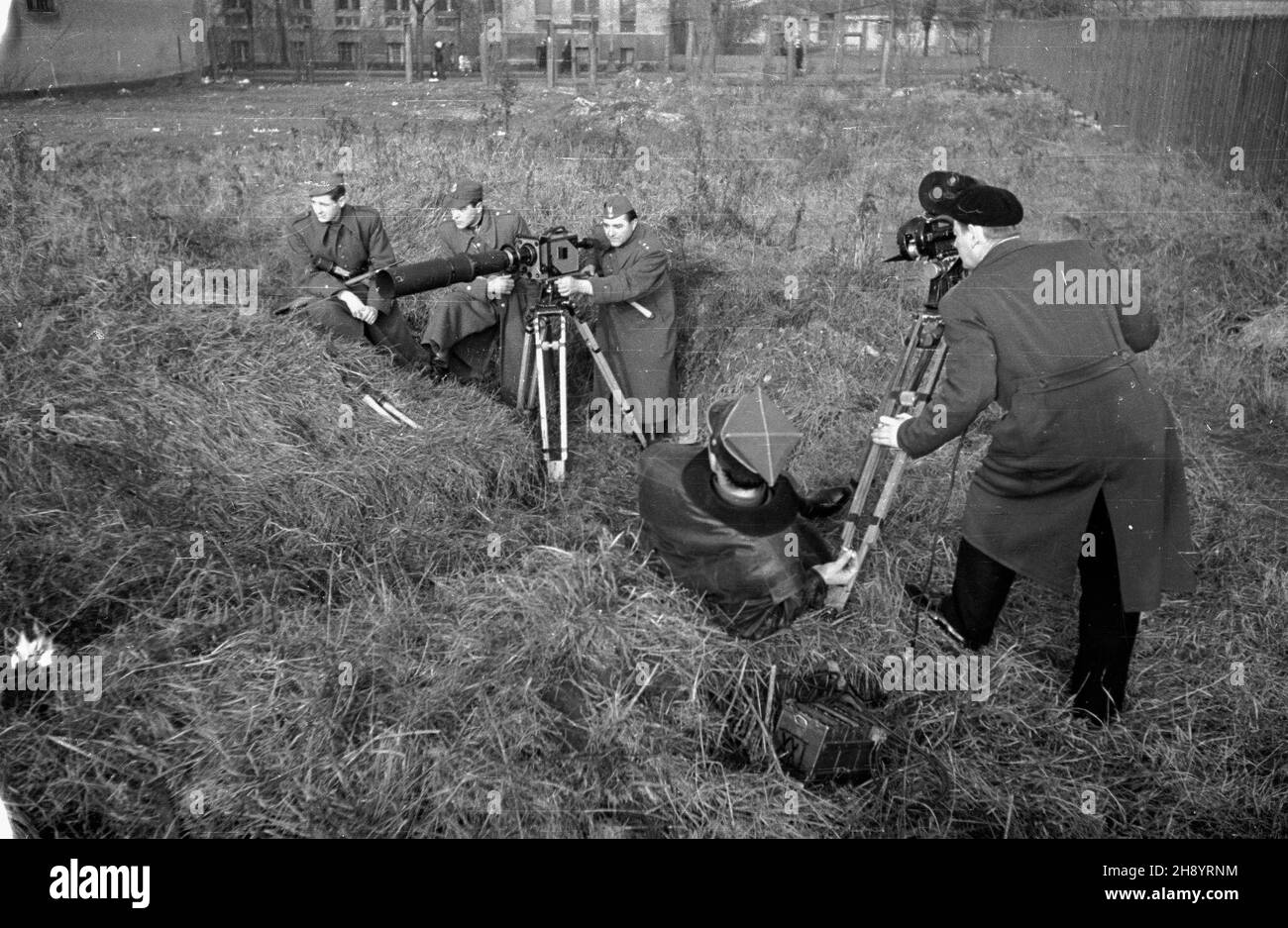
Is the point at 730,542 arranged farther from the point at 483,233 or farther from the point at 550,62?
the point at 550,62

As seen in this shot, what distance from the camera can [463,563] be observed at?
3.67m

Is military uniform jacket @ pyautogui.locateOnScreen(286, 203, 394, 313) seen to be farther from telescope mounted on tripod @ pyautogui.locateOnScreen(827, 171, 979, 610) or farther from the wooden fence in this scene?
the wooden fence

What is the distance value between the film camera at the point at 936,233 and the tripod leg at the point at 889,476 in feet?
0.60

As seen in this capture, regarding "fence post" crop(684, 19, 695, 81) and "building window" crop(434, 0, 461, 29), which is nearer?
"building window" crop(434, 0, 461, 29)

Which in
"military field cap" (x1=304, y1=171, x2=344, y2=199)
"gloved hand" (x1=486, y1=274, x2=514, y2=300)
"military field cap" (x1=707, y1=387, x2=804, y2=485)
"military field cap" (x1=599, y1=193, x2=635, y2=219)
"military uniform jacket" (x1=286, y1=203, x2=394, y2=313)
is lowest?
"military field cap" (x1=707, y1=387, x2=804, y2=485)

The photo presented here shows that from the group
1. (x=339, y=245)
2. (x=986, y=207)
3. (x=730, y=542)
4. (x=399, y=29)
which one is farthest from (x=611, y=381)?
(x=399, y=29)

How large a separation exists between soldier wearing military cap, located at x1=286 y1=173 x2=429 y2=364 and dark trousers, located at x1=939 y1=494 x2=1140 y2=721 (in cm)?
320

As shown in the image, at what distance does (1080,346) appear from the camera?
2592 millimetres

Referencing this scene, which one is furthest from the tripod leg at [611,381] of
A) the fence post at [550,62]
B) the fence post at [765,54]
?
the fence post at [765,54]

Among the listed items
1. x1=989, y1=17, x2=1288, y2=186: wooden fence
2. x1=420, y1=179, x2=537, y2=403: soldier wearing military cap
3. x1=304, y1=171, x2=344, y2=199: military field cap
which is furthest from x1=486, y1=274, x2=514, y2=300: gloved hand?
x1=989, y1=17, x2=1288, y2=186: wooden fence

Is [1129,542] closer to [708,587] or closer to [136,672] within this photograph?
[708,587]

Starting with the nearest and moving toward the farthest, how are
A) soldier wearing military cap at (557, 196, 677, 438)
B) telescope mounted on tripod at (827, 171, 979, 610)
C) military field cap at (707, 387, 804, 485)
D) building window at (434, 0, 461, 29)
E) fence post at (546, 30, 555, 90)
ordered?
military field cap at (707, 387, 804, 485)
telescope mounted on tripod at (827, 171, 979, 610)
soldier wearing military cap at (557, 196, 677, 438)
building window at (434, 0, 461, 29)
fence post at (546, 30, 555, 90)

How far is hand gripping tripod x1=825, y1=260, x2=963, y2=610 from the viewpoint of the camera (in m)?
2.99

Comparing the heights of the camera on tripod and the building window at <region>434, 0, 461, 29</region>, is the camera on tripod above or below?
below
